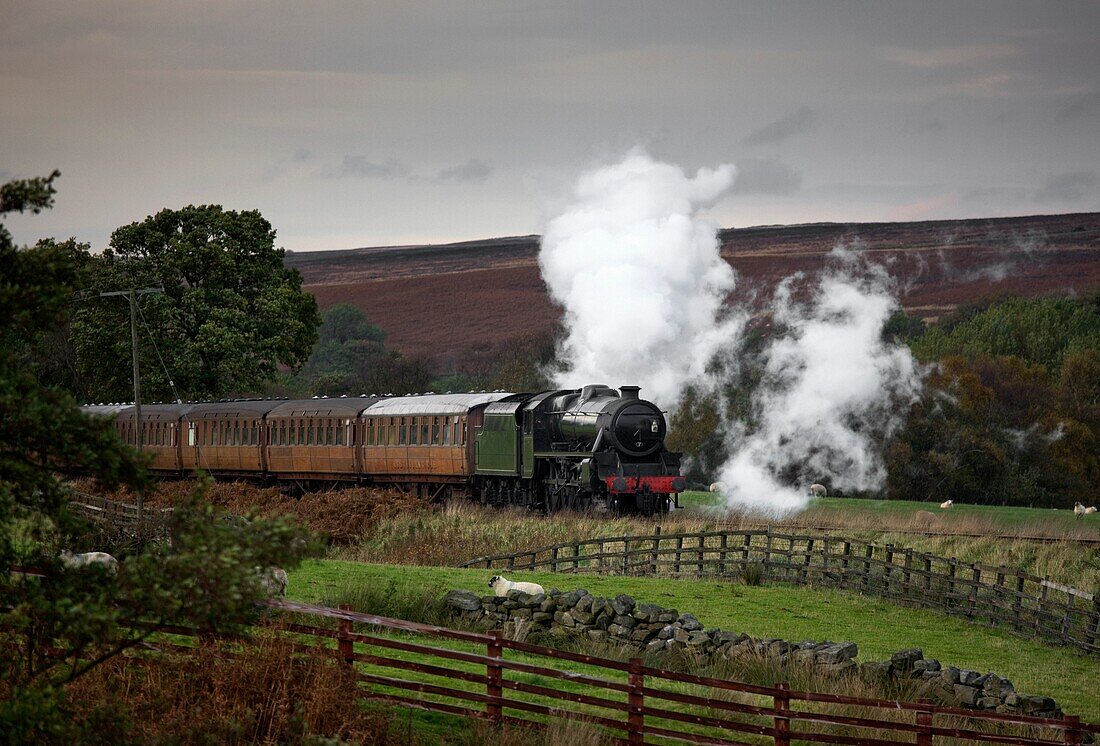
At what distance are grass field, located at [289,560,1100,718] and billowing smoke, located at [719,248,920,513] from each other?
76.1 ft

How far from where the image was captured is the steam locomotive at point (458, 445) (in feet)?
123

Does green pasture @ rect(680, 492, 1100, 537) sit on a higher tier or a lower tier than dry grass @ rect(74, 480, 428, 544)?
lower

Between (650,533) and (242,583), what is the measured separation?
2502cm

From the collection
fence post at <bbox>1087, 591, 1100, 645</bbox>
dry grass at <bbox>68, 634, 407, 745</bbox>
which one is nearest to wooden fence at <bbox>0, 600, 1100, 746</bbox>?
dry grass at <bbox>68, 634, 407, 745</bbox>

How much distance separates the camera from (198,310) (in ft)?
208

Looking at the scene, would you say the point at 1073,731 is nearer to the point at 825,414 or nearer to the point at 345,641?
the point at 345,641

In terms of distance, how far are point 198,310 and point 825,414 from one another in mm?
29121

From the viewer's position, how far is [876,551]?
103 feet

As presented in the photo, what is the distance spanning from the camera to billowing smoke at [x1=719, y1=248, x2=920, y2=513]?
5756 centimetres

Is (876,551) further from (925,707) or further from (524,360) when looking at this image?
(524,360)

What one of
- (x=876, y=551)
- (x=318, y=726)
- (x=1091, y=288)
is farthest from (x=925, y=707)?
(x=1091, y=288)

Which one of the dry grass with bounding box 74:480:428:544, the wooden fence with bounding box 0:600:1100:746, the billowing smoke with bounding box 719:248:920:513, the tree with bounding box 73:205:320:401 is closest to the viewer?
the wooden fence with bounding box 0:600:1100:746

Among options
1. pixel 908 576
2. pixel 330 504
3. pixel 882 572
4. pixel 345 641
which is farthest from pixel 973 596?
pixel 330 504

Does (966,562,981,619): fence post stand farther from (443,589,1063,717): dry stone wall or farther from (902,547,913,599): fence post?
(443,589,1063,717): dry stone wall
